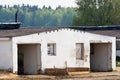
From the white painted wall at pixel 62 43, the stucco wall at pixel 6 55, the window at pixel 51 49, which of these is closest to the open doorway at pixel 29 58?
the white painted wall at pixel 62 43

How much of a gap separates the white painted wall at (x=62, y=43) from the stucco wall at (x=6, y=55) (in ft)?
1.43

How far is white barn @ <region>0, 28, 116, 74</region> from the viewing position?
1396 inches

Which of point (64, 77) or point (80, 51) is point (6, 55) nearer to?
point (64, 77)

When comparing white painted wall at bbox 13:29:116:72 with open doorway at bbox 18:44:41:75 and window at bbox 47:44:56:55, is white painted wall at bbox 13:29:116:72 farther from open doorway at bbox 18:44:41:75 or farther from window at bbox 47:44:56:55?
open doorway at bbox 18:44:41:75

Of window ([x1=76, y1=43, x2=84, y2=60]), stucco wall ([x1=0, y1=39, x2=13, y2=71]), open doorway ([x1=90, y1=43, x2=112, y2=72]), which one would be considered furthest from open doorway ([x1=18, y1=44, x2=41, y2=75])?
open doorway ([x1=90, y1=43, x2=112, y2=72])

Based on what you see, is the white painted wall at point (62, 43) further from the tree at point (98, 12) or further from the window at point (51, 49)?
the tree at point (98, 12)

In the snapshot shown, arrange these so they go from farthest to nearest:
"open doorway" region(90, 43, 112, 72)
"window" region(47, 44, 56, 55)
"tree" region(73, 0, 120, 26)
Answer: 1. "tree" region(73, 0, 120, 26)
2. "open doorway" region(90, 43, 112, 72)
3. "window" region(47, 44, 56, 55)

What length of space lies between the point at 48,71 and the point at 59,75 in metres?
0.92

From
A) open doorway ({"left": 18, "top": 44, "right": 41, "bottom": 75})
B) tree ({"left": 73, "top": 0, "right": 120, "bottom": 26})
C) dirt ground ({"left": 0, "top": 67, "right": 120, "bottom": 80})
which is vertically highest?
tree ({"left": 73, "top": 0, "right": 120, "bottom": 26})

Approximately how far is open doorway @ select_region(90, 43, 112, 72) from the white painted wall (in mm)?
1799

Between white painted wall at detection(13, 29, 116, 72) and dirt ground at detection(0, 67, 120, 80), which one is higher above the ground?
white painted wall at detection(13, 29, 116, 72)

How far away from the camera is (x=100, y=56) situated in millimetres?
40469

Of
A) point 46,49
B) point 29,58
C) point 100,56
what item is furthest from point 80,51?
point 29,58

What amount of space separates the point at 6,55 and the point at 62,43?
13.6ft
